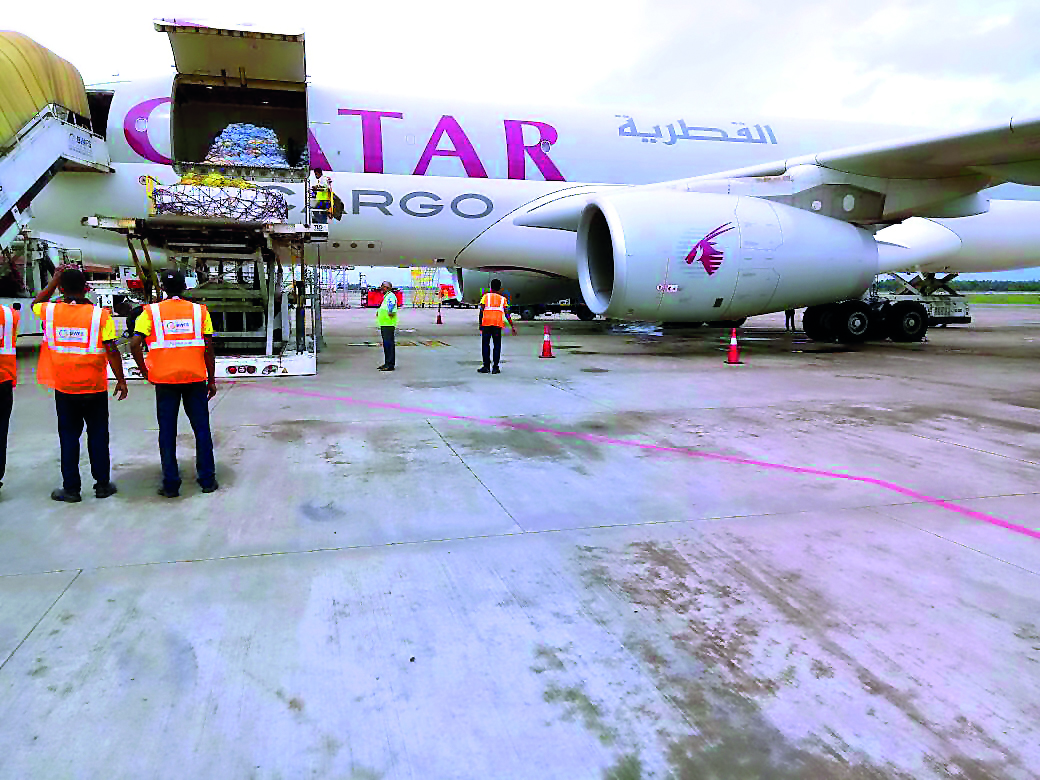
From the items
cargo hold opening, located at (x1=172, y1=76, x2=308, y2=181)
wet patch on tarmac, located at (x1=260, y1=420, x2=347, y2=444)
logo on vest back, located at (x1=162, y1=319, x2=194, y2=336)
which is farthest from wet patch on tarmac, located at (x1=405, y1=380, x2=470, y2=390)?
cargo hold opening, located at (x1=172, y1=76, x2=308, y2=181)

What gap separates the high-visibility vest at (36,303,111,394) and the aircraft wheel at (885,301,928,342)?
13.1m

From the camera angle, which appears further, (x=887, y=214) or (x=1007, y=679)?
(x=887, y=214)

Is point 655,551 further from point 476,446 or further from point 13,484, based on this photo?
point 13,484

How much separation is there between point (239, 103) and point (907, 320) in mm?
12655

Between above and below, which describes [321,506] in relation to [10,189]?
below

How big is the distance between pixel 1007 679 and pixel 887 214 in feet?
33.7

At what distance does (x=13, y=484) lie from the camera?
403 centimetres

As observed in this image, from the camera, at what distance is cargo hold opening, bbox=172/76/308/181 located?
11352mm

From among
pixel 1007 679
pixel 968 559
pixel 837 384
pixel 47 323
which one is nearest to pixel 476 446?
pixel 47 323

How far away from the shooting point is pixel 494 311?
855 cm

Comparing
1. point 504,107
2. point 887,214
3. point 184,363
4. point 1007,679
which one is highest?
point 504,107

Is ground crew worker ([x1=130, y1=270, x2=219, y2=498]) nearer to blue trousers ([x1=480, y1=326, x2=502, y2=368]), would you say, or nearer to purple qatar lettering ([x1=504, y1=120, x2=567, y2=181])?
blue trousers ([x1=480, y1=326, x2=502, y2=368])

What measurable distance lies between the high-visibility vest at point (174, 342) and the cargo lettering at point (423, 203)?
7560mm

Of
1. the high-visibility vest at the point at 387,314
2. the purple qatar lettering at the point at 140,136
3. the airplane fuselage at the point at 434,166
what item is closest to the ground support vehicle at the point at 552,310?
the airplane fuselage at the point at 434,166
